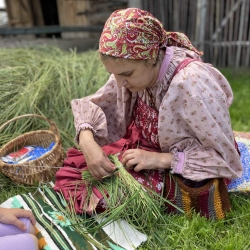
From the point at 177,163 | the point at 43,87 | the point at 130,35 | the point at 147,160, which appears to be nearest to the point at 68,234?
the point at 147,160

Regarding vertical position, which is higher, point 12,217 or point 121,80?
point 121,80

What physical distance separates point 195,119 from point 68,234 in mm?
912

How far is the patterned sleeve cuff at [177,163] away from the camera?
178 cm

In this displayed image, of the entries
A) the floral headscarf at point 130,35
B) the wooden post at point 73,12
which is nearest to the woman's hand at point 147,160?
the floral headscarf at point 130,35

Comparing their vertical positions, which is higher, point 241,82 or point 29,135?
point 29,135

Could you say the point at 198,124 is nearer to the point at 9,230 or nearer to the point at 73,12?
the point at 9,230

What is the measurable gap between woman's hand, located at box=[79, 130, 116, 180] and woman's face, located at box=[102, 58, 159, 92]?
0.39 metres

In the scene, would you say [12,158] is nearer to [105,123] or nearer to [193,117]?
[105,123]

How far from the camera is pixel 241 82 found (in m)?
4.91

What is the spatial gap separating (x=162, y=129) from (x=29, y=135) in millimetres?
1205

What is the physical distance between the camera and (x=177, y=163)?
70.6 inches

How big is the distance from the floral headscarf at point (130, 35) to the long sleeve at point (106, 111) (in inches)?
17.4

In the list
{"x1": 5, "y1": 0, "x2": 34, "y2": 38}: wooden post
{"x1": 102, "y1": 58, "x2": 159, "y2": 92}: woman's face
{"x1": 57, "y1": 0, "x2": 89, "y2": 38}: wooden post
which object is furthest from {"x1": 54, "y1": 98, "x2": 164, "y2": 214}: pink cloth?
{"x1": 5, "y1": 0, "x2": 34, "y2": 38}: wooden post

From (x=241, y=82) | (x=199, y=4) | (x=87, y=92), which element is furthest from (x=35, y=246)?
(x=199, y=4)
